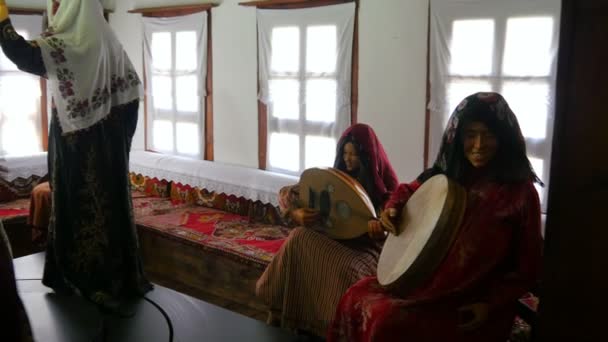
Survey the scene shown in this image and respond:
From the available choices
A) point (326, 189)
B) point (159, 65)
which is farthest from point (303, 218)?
point (159, 65)

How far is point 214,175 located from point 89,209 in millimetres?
2556

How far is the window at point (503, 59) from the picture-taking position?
3.11 metres

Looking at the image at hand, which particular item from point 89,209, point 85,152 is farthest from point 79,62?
point 89,209

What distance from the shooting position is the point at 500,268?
1859 mm

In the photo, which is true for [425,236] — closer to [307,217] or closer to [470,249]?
[470,249]

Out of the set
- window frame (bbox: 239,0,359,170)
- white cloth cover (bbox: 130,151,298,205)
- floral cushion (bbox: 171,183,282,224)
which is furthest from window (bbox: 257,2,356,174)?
floral cushion (bbox: 171,183,282,224)

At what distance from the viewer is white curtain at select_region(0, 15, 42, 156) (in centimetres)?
547

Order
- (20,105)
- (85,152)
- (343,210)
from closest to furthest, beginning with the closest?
1. (85,152)
2. (343,210)
3. (20,105)

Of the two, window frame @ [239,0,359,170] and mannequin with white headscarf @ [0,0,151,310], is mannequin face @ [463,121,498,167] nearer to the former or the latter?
mannequin with white headscarf @ [0,0,151,310]

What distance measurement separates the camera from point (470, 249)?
184 centimetres

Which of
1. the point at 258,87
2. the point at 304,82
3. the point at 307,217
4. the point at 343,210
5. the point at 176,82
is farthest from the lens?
the point at 176,82

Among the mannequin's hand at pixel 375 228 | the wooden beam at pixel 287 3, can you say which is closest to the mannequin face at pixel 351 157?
the mannequin's hand at pixel 375 228

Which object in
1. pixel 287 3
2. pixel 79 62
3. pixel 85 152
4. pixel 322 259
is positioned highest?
pixel 287 3

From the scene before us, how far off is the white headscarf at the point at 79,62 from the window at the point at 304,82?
2.11 m
